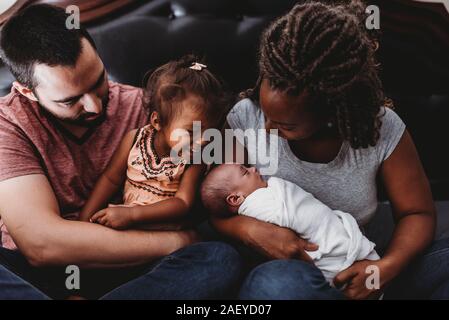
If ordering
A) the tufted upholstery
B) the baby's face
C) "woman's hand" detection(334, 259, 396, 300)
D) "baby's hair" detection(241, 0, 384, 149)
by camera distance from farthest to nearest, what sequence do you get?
the tufted upholstery < the baby's face < "woman's hand" detection(334, 259, 396, 300) < "baby's hair" detection(241, 0, 384, 149)

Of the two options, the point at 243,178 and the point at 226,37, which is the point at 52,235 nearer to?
the point at 243,178

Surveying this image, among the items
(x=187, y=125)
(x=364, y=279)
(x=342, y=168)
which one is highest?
(x=187, y=125)

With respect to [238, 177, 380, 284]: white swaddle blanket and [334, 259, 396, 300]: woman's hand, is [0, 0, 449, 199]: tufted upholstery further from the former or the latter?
[334, 259, 396, 300]: woman's hand

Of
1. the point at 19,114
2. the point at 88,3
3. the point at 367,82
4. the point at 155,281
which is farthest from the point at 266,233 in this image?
the point at 88,3

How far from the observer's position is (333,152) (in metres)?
1.17

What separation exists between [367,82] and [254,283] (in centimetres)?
52

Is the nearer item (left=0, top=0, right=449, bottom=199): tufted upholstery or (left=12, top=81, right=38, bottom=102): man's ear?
(left=12, top=81, right=38, bottom=102): man's ear

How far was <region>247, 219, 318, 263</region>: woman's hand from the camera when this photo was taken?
1095 mm

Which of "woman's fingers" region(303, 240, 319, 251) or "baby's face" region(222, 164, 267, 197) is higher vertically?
"baby's face" region(222, 164, 267, 197)

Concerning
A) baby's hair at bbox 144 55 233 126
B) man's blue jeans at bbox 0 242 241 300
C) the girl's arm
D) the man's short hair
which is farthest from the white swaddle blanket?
the man's short hair

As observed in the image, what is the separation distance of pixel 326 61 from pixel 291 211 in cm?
37

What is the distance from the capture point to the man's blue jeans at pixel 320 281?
100cm

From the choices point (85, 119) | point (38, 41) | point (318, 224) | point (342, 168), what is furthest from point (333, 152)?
point (38, 41)

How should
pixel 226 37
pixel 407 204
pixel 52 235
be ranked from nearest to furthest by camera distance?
1. pixel 52 235
2. pixel 407 204
3. pixel 226 37
